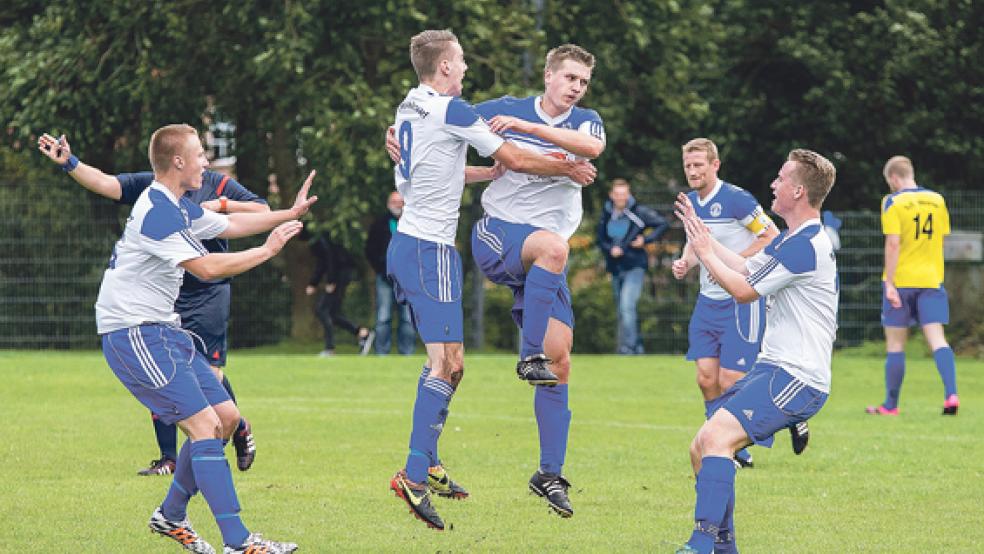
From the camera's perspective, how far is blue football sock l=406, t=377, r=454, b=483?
903cm

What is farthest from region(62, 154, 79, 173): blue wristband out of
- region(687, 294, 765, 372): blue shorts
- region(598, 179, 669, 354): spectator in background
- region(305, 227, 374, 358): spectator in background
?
region(305, 227, 374, 358): spectator in background

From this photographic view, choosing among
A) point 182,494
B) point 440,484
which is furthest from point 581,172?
point 182,494

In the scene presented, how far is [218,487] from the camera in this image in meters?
8.09

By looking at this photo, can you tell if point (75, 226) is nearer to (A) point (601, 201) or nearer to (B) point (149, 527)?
(A) point (601, 201)

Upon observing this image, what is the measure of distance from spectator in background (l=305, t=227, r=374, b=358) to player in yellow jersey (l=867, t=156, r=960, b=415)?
9.80m

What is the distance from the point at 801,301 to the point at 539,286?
6.36 feet

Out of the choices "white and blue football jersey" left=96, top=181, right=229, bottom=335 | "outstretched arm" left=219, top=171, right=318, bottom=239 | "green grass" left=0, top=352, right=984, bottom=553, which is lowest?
"green grass" left=0, top=352, right=984, bottom=553

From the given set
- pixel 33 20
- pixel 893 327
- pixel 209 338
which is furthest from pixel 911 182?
pixel 33 20

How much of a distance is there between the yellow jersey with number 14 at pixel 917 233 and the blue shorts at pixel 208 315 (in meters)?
7.26

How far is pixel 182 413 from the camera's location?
8.20 meters

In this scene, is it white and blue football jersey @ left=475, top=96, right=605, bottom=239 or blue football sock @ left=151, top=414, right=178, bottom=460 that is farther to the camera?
blue football sock @ left=151, top=414, right=178, bottom=460

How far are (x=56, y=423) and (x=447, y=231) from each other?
6.85m

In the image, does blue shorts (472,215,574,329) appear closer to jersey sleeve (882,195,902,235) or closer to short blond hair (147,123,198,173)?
short blond hair (147,123,198,173)

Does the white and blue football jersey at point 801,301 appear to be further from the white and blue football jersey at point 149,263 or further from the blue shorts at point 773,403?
the white and blue football jersey at point 149,263
